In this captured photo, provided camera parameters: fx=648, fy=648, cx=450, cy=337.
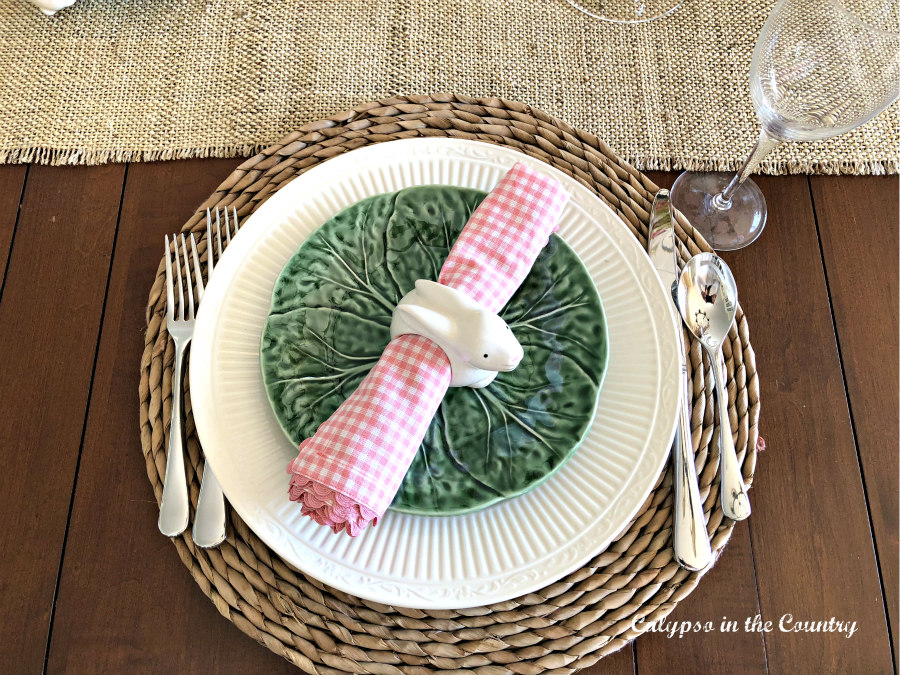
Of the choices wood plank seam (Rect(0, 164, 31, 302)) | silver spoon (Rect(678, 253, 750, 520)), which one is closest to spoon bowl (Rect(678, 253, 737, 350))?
silver spoon (Rect(678, 253, 750, 520))

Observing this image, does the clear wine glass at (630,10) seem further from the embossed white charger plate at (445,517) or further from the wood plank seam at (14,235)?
the wood plank seam at (14,235)

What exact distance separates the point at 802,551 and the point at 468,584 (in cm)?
31

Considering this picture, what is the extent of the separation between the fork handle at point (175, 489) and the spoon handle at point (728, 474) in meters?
0.42

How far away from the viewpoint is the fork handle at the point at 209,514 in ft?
1.59

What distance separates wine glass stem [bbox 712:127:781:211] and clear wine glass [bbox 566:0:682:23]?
0.65 ft

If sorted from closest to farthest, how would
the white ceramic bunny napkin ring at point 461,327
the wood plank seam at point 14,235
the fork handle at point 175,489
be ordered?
the white ceramic bunny napkin ring at point 461,327 → the fork handle at point 175,489 → the wood plank seam at point 14,235

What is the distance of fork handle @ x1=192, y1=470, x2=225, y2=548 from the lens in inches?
19.1

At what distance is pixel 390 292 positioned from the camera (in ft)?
1.62

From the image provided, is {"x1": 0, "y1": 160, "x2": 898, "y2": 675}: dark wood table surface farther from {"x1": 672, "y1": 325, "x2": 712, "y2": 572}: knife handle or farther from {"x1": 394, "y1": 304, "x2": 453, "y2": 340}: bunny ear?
{"x1": 394, "y1": 304, "x2": 453, "y2": 340}: bunny ear

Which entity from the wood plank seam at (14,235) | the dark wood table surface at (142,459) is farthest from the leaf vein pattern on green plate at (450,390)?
the wood plank seam at (14,235)

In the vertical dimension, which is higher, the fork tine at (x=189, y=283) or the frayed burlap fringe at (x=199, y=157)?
the frayed burlap fringe at (x=199, y=157)

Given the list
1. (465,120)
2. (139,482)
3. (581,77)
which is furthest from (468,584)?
(581,77)

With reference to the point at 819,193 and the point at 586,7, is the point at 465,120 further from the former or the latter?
the point at 819,193

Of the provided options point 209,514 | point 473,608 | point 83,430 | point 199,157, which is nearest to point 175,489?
point 209,514
